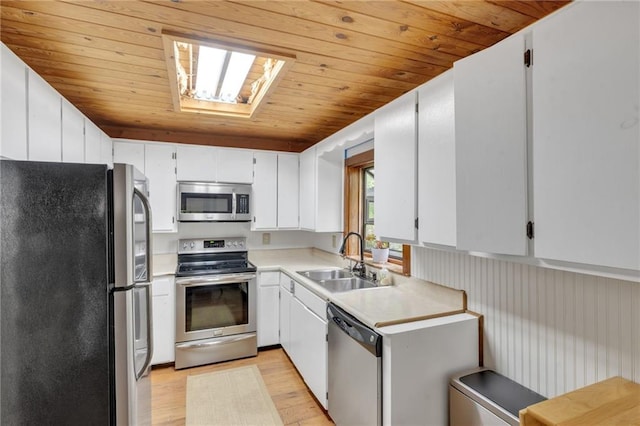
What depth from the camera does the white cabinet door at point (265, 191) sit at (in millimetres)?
3432

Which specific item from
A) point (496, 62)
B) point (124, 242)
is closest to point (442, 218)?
point (496, 62)

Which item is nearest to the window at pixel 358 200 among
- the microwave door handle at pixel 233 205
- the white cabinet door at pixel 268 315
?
the white cabinet door at pixel 268 315

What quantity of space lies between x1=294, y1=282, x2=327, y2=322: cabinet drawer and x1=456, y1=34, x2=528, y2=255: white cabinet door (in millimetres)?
1132

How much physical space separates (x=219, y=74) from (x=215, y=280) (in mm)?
1855

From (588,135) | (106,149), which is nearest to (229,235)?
(106,149)

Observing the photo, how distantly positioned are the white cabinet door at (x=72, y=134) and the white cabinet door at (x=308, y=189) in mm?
1952

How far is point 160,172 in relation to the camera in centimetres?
307

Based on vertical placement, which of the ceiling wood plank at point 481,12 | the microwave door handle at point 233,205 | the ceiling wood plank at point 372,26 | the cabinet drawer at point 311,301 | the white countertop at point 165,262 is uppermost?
the ceiling wood plank at point 372,26

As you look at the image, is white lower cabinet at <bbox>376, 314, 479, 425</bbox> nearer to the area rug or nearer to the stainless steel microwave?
the area rug

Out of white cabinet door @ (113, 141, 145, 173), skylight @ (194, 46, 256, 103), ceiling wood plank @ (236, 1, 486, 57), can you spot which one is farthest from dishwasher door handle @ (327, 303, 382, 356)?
white cabinet door @ (113, 141, 145, 173)

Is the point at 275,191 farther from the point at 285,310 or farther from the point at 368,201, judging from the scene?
the point at 285,310

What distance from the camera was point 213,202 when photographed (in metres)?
3.21

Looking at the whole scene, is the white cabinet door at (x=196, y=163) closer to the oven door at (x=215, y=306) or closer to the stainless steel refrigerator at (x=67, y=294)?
the oven door at (x=215, y=306)

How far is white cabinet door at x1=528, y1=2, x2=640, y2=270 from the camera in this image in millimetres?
852
